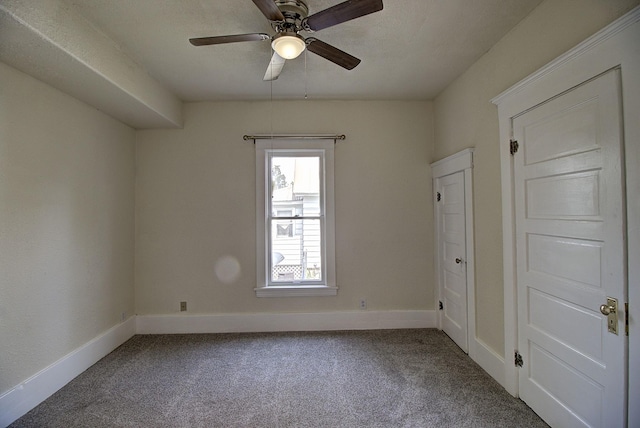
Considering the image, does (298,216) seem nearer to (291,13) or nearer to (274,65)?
(274,65)

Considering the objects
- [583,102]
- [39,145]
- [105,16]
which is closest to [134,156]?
[39,145]

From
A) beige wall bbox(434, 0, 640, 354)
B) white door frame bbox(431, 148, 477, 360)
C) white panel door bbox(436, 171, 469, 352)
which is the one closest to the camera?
beige wall bbox(434, 0, 640, 354)

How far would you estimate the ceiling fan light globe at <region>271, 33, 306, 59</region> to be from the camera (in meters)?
1.71

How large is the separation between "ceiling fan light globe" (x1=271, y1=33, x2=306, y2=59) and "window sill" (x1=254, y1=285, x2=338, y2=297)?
100 inches

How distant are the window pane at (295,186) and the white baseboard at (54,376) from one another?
2.17 meters

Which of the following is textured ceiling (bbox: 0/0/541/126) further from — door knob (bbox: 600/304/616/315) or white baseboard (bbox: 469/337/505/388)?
white baseboard (bbox: 469/337/505/388)

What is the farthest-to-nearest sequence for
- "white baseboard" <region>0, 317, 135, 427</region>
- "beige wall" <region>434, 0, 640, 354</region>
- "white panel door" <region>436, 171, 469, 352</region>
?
1. "white panel door" <region>436, 171, 469, 352</region>
2. "white baseboard" <region>0, 317, 135, 427</region>
3. "beige wall" <region>434, 0, 640, 354</region>

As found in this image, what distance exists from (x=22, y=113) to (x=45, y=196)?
2.05 ft

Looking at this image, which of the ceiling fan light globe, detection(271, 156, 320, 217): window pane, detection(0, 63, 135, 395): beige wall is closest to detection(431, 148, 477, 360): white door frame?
detection(271, 156, 320, 217): window pane

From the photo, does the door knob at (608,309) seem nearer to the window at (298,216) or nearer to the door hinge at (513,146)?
the door hinge at (513,146)

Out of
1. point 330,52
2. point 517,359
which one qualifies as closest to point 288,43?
point 330,52

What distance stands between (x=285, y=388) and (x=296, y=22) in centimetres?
270

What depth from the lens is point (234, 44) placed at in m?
2.31

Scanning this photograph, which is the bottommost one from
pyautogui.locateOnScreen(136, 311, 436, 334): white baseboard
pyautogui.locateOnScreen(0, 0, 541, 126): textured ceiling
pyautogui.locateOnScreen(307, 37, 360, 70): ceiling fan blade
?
pyautogui.locateOnScreen(136, 311, 436, 334): white baseboard
